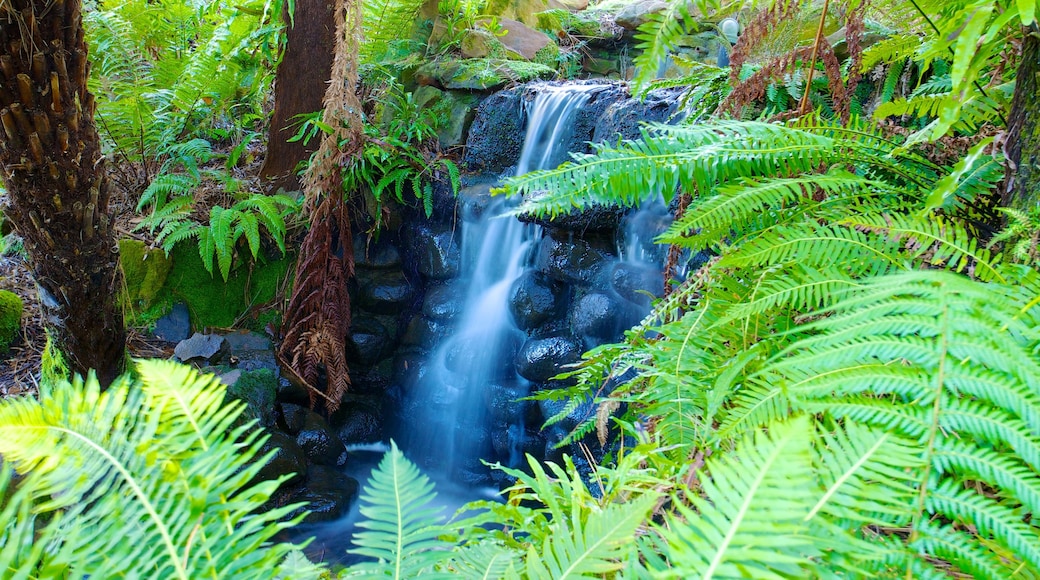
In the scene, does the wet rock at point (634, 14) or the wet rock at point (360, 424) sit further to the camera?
the wet rock at point (634, 14)

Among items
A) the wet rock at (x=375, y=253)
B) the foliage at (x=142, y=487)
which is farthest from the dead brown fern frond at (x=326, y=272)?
the foliage at (x=142, y=487)

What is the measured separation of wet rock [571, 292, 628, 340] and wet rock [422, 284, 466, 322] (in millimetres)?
1174

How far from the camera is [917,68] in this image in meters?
2.89

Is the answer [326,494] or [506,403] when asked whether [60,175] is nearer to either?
[326,494]

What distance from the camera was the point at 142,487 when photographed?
616 mm

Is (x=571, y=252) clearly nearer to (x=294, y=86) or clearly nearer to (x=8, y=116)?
(x=294, y=86)

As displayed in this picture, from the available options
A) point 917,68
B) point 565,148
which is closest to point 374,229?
point 565,148

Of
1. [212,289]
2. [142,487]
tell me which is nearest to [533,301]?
[212,289]

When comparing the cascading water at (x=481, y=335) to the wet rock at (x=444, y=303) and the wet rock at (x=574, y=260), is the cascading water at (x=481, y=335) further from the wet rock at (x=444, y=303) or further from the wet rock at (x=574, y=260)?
the wet rock at (x=574, y=260)

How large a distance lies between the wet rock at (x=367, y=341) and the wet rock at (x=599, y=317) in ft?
5.97

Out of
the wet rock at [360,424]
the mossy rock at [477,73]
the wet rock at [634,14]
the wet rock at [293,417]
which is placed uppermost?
the wet rock at [634,14]

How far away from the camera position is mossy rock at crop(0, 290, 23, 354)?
4246 millimetres

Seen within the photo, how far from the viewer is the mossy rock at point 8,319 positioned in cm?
425

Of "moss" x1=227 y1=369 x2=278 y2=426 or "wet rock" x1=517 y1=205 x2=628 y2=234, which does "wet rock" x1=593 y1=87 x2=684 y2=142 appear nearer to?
"wet rock" x1=517 y1=205 x2=628 y2=234
